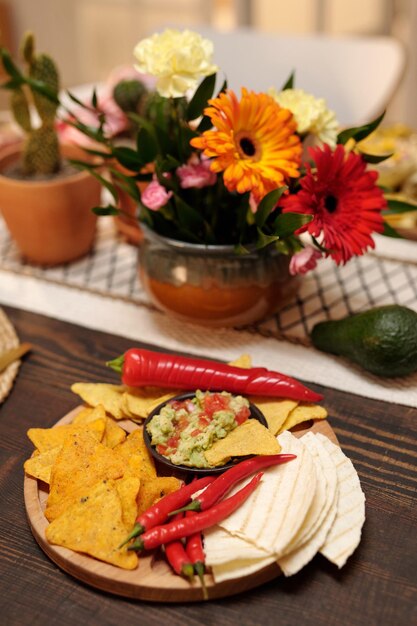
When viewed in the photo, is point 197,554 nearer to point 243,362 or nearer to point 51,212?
point 243,362

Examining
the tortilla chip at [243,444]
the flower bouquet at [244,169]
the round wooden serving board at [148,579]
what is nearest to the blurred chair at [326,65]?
the flower bouquet at [244,169]

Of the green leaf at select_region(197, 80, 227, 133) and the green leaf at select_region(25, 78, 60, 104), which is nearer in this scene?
the green leaf at select_region(197, 80, 227, 133)

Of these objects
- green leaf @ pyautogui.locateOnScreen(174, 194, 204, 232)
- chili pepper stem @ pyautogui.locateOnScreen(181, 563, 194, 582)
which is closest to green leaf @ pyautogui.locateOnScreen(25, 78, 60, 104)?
green leaf @ pyautogui.locateOnScreen(174, 194, 204, 232)

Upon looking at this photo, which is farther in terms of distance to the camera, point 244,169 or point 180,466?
point 244,169

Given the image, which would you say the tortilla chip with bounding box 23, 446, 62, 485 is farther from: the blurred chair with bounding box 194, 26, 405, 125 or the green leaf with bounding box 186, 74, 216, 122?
the blurred chair with bounding box 194, 26, 405, 125

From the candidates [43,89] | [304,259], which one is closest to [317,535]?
[304,259]
